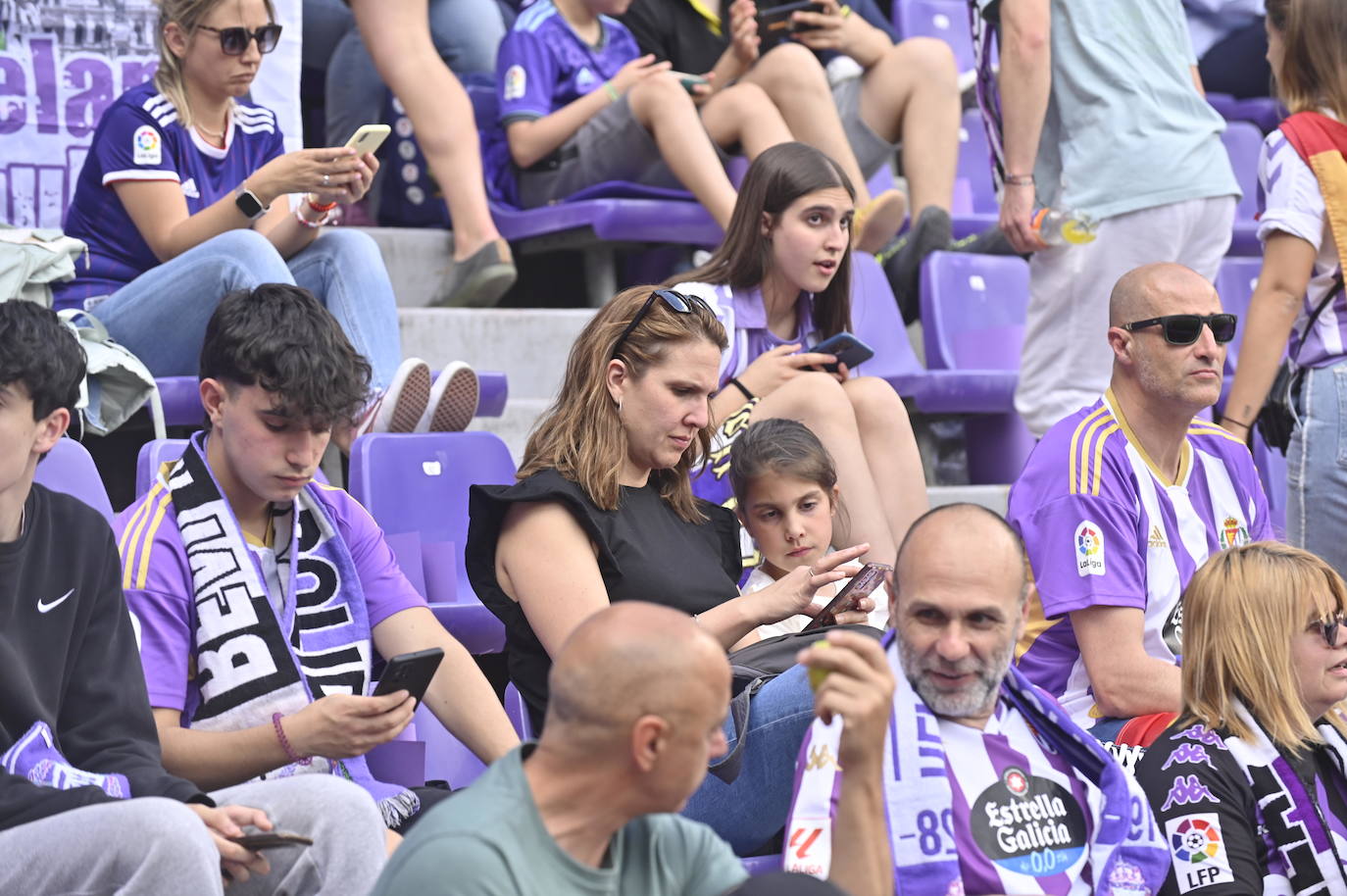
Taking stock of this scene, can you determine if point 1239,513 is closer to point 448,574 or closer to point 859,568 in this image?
point 859,568

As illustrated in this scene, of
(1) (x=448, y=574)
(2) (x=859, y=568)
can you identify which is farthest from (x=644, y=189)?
(2) (x=859, y=568)

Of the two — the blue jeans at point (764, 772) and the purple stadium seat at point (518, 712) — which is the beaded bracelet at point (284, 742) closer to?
the purple stadium seat at point (518, 712)

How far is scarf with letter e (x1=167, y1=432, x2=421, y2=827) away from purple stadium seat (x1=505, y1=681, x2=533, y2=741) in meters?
0.33

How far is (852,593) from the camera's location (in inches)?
117

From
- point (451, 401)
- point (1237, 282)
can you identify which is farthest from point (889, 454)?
point (1237, 282)

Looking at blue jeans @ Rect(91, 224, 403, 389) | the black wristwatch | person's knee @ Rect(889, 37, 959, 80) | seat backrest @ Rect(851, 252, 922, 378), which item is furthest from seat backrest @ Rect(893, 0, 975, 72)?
Result: the black wristwatch

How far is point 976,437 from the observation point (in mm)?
5281

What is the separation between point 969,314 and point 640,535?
252 centimetres

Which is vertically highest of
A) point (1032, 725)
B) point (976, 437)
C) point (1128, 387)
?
point (1128, 387)

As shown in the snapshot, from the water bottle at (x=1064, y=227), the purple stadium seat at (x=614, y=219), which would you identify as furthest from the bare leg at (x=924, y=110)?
the water bottle at (x=1064, y=227)

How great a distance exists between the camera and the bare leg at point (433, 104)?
487cm

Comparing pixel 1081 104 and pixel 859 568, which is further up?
pixel 1081 104

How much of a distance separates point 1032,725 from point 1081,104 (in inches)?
98.9

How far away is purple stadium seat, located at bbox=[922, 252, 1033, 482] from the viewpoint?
17.1 feet
